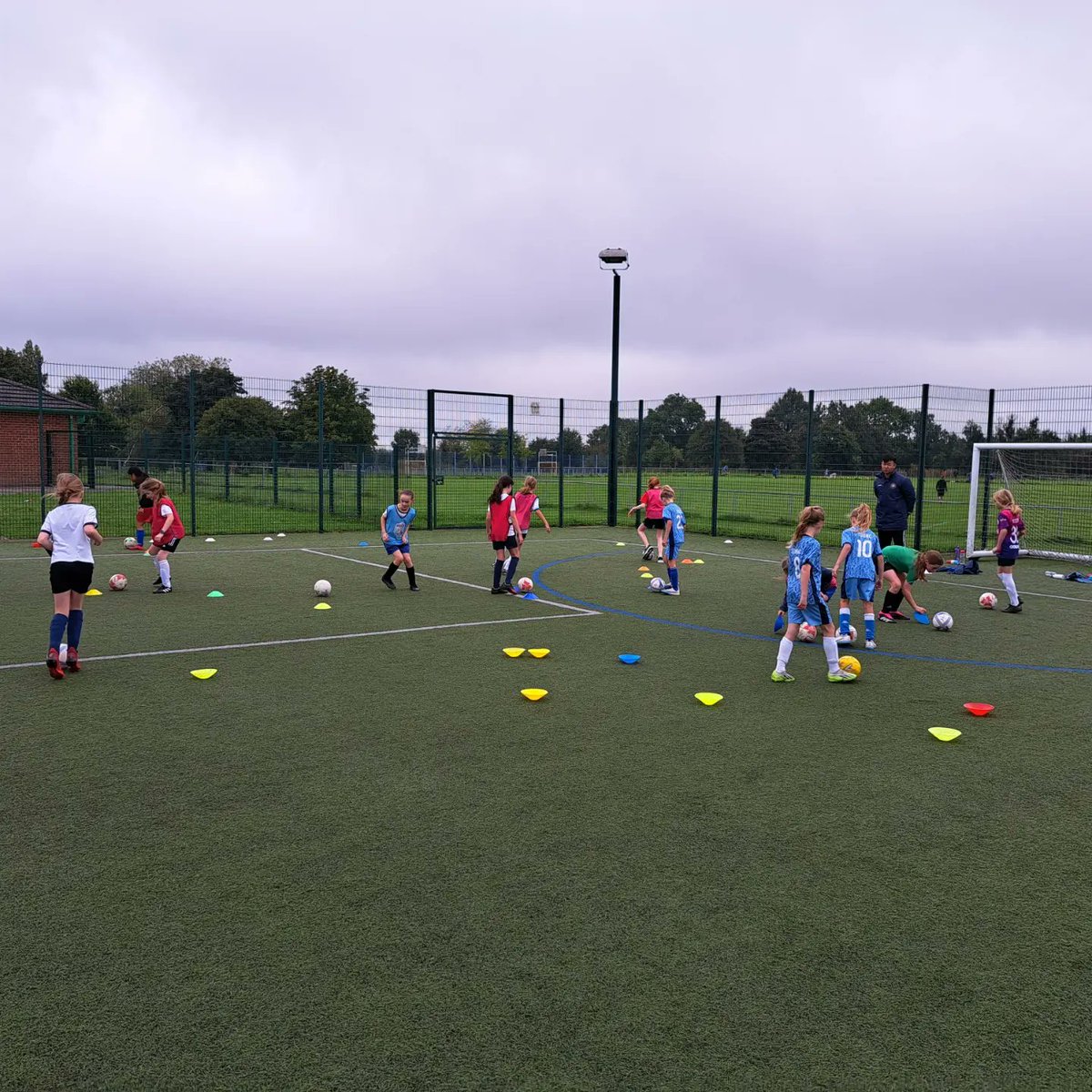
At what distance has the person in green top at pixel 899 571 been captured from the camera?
37.3ft

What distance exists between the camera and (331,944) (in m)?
3.74

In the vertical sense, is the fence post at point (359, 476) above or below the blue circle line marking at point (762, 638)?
above

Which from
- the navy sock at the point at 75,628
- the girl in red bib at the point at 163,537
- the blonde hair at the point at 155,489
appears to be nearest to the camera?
the navy sock at the point at 75,628

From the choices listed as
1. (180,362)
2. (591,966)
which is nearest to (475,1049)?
(591,966)

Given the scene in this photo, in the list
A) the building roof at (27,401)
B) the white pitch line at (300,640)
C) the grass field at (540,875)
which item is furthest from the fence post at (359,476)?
the grass field at (540,875)

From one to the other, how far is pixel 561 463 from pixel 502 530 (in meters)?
14.3

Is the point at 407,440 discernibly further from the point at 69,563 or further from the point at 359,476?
the point at 69,563

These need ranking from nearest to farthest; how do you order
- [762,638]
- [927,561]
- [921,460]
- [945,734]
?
[945,734] < [762,638] < [927,561] < [921,460]

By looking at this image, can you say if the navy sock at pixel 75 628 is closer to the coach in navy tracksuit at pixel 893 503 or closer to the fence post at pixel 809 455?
the coach in navy tracksuit at pixel 893 503

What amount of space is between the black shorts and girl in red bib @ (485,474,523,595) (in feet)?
20.7

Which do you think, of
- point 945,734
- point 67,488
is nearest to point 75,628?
point 67,488

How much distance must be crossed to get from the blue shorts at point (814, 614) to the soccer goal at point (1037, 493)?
42.9ft

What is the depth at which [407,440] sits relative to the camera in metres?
26.2

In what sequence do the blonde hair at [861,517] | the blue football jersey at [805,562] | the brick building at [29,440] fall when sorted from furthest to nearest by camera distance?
the brick building at [29,440], the blonde hair at [861,517], the blue football jersey at [805,562]
